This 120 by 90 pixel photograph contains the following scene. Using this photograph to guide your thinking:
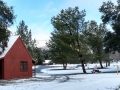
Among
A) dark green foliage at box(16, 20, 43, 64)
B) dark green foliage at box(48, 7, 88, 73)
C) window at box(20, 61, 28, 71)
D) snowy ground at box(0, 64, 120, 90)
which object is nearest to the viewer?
snowy ground at box(0, 64, 120, 90)

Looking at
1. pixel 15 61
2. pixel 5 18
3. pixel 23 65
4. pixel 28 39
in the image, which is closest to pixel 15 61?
pixel 15 61

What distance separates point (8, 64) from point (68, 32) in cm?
1709

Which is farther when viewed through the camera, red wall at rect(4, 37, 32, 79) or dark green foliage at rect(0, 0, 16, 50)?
red wall at rect(4, 37, 32, 79)

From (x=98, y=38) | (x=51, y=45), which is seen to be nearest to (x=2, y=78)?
(x=98, y=38)

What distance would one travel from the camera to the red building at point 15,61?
102 feet

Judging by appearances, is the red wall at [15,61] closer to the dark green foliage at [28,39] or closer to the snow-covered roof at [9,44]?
the snow-covered roof at [9,44]

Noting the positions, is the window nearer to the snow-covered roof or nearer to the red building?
the red building

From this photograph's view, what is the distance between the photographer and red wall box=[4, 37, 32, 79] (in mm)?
31359

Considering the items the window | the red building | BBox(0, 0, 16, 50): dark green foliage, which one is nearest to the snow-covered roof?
the red building

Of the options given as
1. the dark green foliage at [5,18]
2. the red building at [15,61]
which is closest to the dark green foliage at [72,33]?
the red building at [15,61]

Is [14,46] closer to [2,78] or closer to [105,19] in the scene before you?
[2,78]

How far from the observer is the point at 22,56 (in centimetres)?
3469

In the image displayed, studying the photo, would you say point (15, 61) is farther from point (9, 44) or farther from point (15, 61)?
point (9, 44)

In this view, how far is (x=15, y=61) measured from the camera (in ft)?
108
